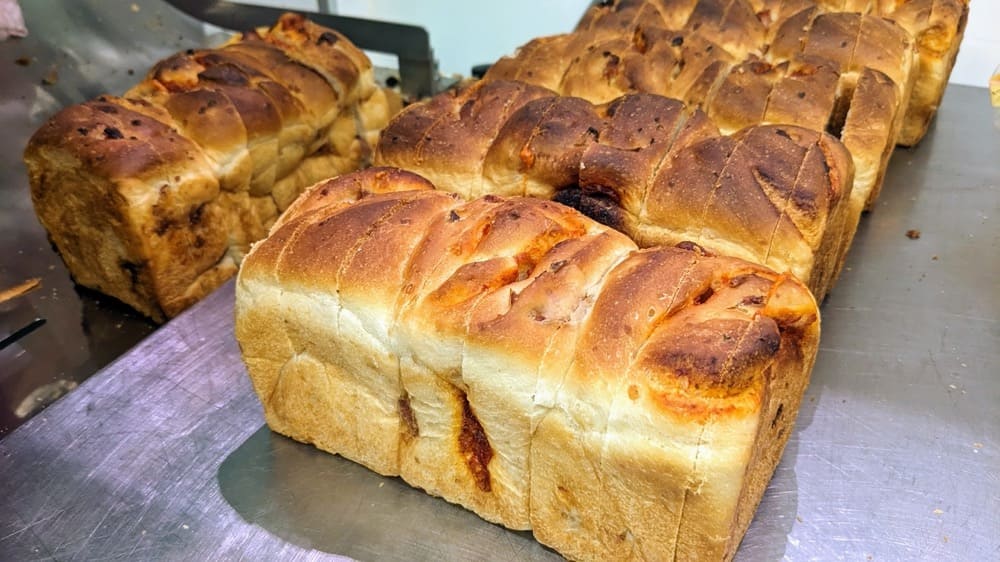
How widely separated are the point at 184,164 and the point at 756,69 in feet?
6.62

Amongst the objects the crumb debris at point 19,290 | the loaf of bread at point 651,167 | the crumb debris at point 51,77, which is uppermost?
the loaf of bread at point 651,167

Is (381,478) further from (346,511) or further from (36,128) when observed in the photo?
(36,128)

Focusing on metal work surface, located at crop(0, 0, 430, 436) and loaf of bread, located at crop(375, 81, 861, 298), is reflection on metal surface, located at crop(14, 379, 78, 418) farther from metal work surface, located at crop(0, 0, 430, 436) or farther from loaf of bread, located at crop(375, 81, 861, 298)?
loaf of bread, located at crop(375, 81, 861, 298)

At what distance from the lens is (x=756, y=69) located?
284 cm

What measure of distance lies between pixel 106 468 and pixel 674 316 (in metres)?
1.55

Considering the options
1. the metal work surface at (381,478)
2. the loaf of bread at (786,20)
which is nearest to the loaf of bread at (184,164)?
the metal work surface at (381,478)

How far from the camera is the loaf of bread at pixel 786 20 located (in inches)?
123

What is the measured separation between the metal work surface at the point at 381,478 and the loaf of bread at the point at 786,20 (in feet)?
3.47

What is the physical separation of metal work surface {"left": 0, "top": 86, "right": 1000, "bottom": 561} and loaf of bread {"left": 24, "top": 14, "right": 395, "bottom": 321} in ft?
1.07

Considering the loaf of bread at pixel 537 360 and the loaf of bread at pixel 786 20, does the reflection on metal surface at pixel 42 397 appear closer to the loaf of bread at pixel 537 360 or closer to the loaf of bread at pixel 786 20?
Result: the loaf of bread at pixel 537 360

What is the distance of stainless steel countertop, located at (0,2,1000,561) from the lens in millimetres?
1933

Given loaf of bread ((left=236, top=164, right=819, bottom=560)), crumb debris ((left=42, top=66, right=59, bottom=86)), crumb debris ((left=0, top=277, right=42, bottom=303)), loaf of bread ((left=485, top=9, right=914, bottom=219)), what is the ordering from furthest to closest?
crumb debris ((left=42, top=66, right=59, bottom=86)), crumb debris ((left=0, top=277, right=42, bottom=303)), loaf of bread ((left=485, top=9, right=914, bottom=219)), loaf of bread ((left=236, top=164, right=819, bottom=560))

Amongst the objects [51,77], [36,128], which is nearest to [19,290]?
[36,128]

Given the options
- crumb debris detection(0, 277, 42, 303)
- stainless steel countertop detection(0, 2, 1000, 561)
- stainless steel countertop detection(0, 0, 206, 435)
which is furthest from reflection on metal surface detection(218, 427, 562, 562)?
crumb debris detection(0, 277, 42, 303)
